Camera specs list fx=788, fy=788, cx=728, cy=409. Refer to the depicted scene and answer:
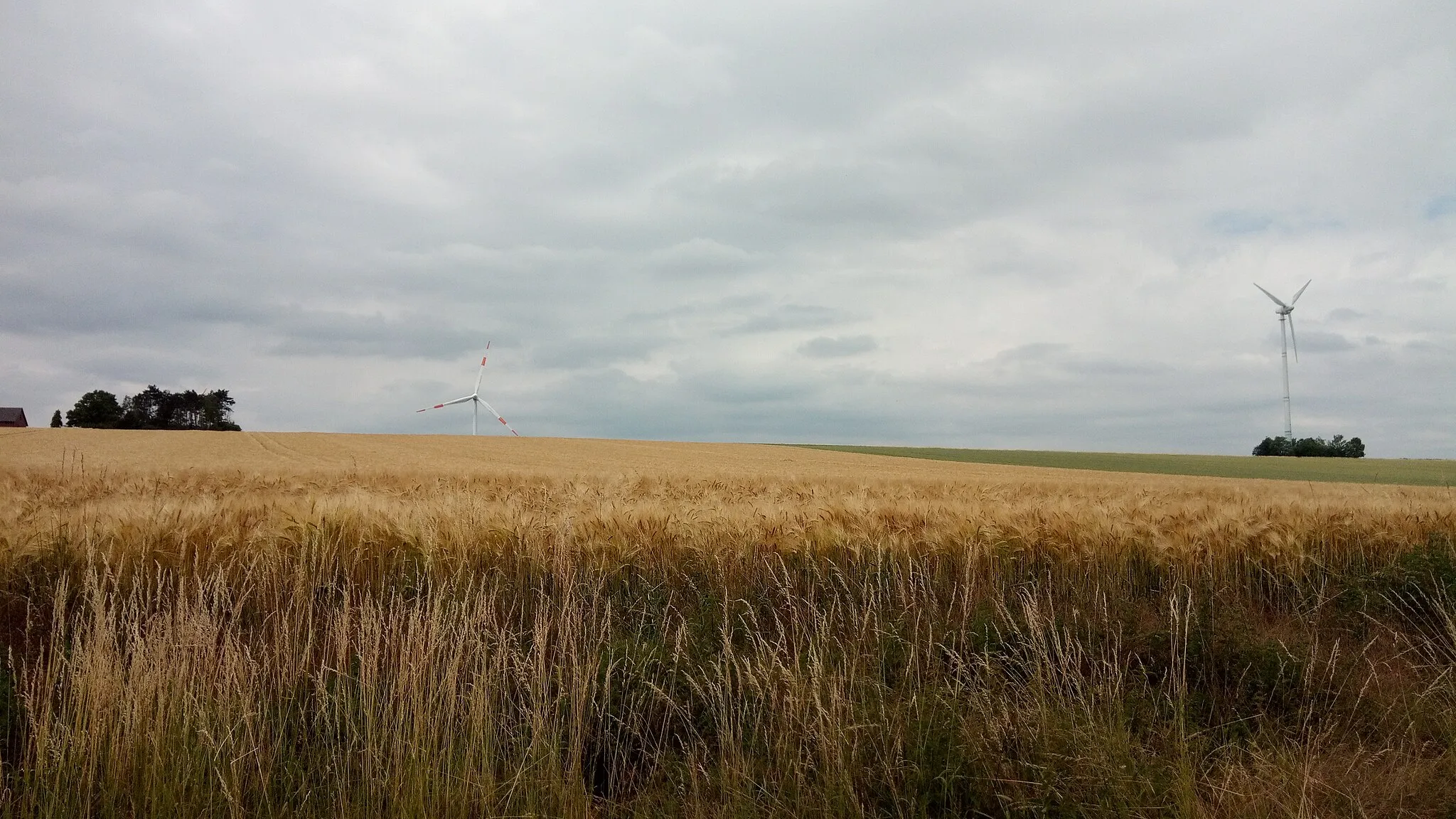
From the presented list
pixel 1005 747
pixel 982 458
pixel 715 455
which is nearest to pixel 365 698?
pixel 1005 747

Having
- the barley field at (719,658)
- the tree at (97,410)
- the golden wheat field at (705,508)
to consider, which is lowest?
the barley field at (719,658)

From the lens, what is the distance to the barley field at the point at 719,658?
3.71 m

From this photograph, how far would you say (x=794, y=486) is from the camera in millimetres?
14211

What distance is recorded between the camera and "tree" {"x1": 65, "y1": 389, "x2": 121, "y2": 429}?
6209cm

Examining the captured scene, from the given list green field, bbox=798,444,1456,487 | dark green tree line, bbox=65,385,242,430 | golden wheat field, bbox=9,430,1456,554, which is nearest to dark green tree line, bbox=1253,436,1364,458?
green field, bbox=798,444,1456,487

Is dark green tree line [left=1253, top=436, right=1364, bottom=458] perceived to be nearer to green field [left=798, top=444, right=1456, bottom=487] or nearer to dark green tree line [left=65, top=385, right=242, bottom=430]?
green field [left=798, top=444, right=1456, bottom=487]

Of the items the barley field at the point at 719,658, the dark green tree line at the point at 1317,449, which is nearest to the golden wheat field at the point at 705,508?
the barley field at the point at 719,658

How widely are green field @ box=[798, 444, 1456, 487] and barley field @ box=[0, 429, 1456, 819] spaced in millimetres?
28937

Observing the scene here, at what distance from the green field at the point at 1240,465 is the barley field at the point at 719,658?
28.9 metres

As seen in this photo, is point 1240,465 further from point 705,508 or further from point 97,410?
point 97,410

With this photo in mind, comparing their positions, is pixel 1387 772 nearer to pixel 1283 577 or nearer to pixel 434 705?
pixel 1283 577

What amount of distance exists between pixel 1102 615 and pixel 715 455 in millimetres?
29889

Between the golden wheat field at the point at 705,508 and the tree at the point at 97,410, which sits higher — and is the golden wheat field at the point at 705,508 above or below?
below

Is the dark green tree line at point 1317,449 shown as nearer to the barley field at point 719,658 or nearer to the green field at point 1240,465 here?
the green field at point 1240,465
